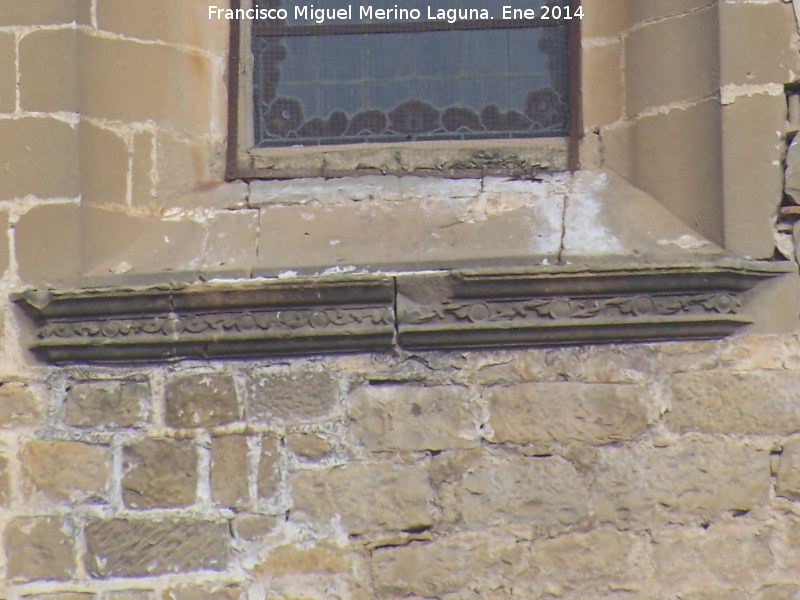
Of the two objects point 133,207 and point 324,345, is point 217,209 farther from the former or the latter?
point 324,345

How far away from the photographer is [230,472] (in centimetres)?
407

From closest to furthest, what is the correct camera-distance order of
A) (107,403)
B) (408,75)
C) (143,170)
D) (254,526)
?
(254,526)
(107,403)
(143,170)
(408,75)

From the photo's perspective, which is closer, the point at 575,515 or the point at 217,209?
the point at 575,515

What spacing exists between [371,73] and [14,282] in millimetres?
1192

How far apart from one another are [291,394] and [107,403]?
1.64 feet

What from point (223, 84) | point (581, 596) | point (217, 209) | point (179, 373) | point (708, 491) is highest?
point (223, 84)

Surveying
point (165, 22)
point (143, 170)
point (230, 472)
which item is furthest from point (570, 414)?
point (165, 22)

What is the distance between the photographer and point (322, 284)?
4055mm

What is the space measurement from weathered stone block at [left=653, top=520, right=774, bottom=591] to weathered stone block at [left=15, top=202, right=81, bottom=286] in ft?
5.68

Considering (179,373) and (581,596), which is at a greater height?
(179,373)

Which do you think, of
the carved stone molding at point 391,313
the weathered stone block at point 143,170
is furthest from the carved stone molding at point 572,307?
the weathered stone block at point 143,170

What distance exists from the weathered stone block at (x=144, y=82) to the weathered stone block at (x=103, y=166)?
6 centimetres

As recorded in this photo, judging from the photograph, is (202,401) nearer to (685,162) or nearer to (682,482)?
(682,482)

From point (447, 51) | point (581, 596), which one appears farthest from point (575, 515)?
point (447, 51)
